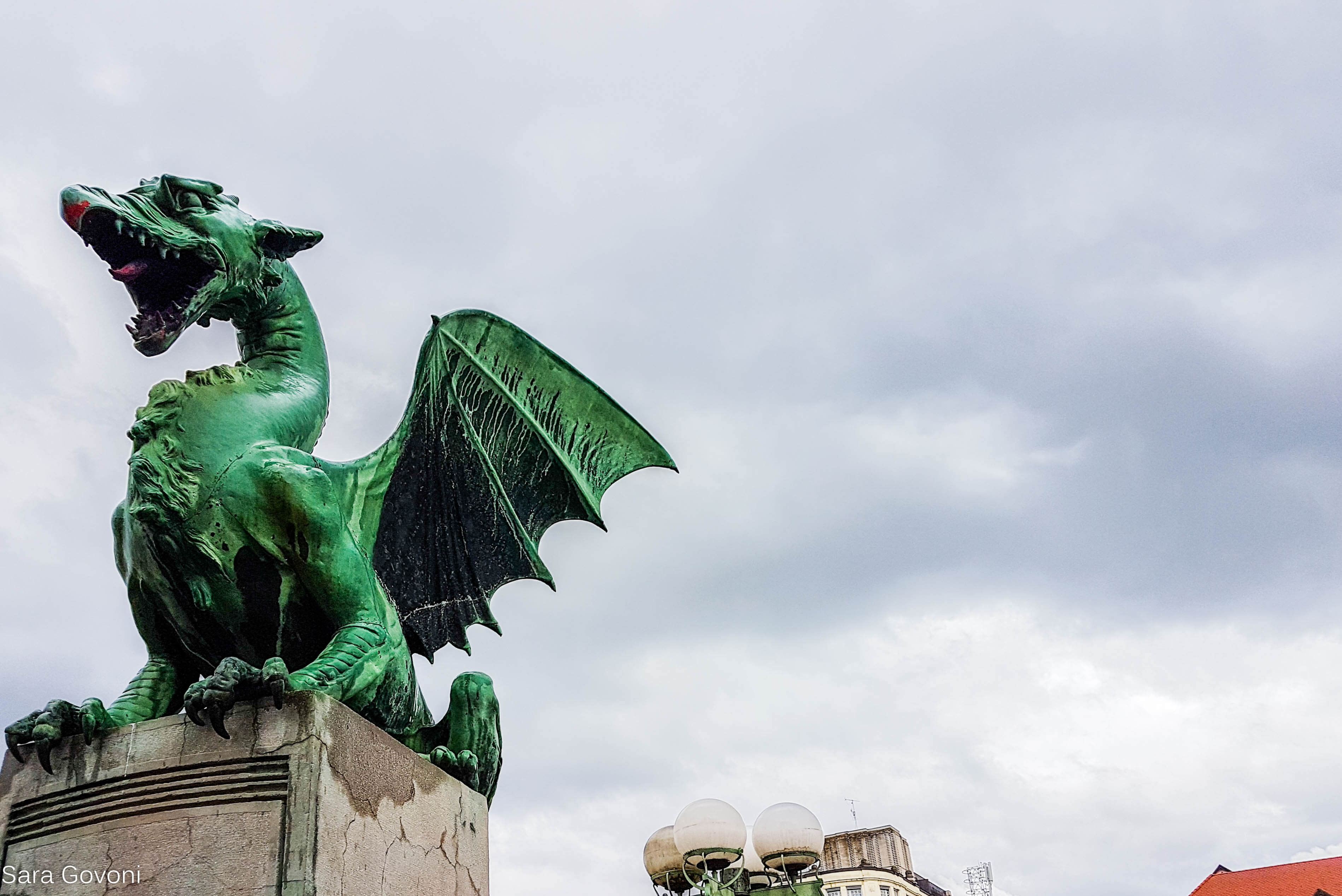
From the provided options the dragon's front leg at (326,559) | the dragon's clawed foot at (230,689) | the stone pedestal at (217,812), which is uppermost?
the dragon's front leg at (326,559)

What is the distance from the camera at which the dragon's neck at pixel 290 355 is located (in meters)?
4.60

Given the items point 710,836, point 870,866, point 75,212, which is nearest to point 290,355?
point 75,212

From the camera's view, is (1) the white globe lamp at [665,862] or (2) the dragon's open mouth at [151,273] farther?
(1) the white globe lamp at [665,862]

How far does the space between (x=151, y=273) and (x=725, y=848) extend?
28.7ft

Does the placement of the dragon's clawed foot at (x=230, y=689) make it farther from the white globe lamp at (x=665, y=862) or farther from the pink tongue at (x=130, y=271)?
the white globe lamp at (x=665, y=862)

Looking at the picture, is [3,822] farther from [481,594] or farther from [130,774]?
[481,594]

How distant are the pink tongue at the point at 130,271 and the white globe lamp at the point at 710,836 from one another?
8598 millimetres

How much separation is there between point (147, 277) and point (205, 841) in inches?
84.5

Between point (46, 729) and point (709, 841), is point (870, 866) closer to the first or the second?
point (709, 841)

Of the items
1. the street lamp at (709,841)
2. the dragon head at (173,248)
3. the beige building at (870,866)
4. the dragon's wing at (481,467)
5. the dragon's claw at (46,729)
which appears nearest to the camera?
the dragon's claw at (46,729)

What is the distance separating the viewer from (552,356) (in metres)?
5.50

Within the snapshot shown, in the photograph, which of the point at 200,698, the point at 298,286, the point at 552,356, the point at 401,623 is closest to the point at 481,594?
the point at 401,623

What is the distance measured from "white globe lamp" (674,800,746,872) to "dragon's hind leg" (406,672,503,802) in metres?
6.80

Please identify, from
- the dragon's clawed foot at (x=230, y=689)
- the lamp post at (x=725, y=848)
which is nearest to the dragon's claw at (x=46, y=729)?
the dragon's clawed foot at (x=230, y=689)
